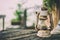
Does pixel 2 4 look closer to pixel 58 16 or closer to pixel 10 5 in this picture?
pixel 10 5

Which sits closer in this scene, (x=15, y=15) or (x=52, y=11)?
(x=52, y=11)

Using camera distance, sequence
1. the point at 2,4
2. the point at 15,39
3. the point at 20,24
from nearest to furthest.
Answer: the point at 15,39
the point at 20,24
the point at 2,4

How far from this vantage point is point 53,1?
2562 mm

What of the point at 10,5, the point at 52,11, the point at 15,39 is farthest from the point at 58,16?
the point at 10,5

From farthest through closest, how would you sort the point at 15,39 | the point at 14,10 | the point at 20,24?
the point at 14,10
the point at 20,24
the point at 15,39

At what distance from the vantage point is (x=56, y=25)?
8.38 ft

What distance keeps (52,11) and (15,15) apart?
96 centimetres

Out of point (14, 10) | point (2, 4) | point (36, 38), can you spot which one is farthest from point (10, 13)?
point (36, 38)

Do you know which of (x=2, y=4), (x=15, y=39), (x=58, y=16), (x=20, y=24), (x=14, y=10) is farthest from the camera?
(x=2, y=4)

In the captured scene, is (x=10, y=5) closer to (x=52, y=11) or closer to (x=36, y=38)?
(x=52, y=11)

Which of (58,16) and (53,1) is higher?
(53,1)

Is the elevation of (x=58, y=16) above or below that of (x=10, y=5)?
below

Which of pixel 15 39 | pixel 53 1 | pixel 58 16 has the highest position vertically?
pixel 53 1

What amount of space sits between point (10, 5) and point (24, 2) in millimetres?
316
